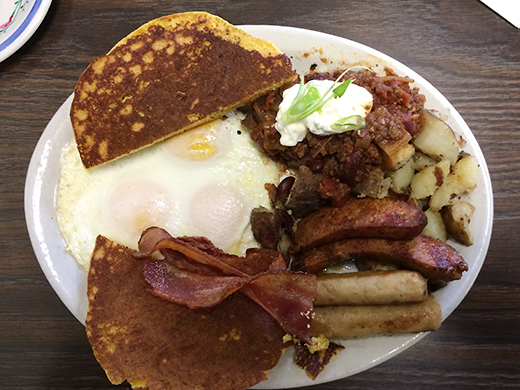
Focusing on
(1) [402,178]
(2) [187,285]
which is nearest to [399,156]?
(1) [402,178]

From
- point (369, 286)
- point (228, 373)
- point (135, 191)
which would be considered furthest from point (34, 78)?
point (369, 286)

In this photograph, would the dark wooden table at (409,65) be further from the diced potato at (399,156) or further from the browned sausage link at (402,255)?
the diced potato at (399,156)

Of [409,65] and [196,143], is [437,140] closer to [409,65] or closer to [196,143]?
[409,65]

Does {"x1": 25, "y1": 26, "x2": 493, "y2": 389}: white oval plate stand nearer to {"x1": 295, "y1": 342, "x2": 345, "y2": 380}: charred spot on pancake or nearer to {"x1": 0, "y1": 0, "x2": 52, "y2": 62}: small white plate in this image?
{"x1": 295, "y1": 342, "x2": 345, "y2": 380}: charred spot on pancake

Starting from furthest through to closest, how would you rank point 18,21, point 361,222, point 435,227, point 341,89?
point 18,21 < point 435,227 < point 361,222 < point 341,89

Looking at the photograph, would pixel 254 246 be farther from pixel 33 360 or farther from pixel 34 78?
pixel 34 78
